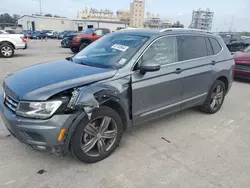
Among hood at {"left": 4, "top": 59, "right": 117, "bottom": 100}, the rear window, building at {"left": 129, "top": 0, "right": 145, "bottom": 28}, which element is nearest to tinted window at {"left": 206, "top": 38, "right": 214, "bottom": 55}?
the rear window

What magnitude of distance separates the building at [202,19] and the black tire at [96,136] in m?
34.6

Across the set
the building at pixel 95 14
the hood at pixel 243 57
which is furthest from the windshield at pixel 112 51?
the building at pixel 95 14

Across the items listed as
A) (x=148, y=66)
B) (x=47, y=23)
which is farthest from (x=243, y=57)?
(x=47, y=23)

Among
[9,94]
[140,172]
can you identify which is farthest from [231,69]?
[9,94]

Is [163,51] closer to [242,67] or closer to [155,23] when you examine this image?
[242,67]

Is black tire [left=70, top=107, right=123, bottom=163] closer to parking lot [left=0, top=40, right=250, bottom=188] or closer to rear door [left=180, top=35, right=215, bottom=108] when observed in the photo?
parking lot [left=0, top=40, right=250, bottom=188]

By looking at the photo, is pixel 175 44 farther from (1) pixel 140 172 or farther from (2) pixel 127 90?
(1) pixel 140 172

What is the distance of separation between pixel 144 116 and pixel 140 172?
871 millimetres

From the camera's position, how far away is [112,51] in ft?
11.1

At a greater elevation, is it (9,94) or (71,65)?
(71,65)

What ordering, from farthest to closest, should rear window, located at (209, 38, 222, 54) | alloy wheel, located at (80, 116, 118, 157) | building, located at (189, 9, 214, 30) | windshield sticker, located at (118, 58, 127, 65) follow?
building, located at (189, 9, 214, 30)
rear window, located at (209, 38, 222, 54)
windshield sticker, located at (118, 58, 127, 65)
alloy wheel, located at (80, 116, 118, 157)

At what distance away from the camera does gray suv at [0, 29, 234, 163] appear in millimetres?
2367

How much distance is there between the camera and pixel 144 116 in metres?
3.24

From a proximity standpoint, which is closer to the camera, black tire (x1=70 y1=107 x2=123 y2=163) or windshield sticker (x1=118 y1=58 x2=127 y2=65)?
black tire (x1=70 y1=107 x2=123 y2=163)
